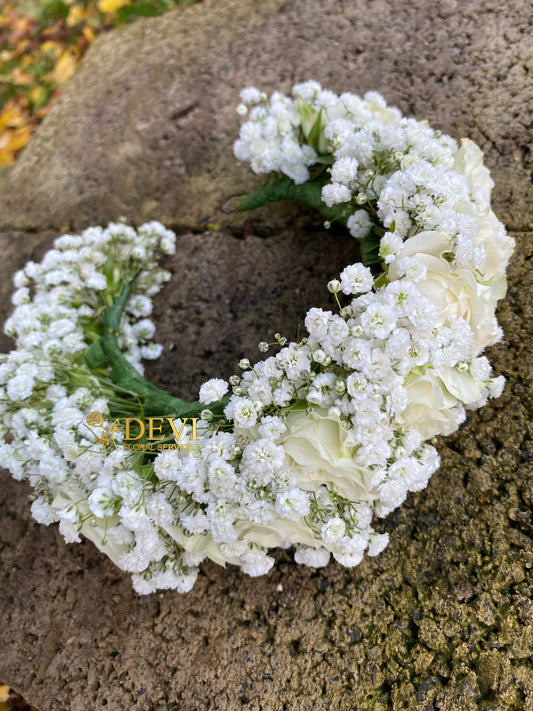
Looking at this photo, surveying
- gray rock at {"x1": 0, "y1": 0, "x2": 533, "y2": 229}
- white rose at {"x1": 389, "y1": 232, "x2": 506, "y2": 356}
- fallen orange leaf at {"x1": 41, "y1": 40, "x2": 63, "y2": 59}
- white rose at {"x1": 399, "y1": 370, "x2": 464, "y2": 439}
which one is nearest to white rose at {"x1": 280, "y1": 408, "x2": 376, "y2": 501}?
white rose at {"x1": 399, "y1": 370, "x2": 464, "y2": 439}

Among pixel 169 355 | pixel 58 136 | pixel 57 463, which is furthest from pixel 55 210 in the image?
pixel 57 463

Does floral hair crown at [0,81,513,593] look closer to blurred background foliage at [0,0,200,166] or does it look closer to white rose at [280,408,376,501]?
white rose at [280,408,376,501]

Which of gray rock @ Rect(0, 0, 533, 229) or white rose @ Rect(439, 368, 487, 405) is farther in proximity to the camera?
gray rock @ Rect(0, 0, 533, 229)

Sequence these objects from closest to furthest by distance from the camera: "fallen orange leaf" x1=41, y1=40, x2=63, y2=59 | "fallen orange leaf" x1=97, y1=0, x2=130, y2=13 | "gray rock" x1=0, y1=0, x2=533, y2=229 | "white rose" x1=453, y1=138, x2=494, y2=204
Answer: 1. "white rose" x1=453, y1=138, x2=494, y2=204
2. "gray rock" x1=0, y1=0, x2=533, y2=229
3. "fallen orange leaf" x1=97, y1=0, x2=130, y2=13
4. "fallen orange leaf" x1=41, y1=40, x2=63, y2=59

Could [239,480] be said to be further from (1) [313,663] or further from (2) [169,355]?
(2) [169,355]

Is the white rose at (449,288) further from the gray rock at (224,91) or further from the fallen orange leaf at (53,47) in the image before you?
the fallen orange leaf at (53,47)

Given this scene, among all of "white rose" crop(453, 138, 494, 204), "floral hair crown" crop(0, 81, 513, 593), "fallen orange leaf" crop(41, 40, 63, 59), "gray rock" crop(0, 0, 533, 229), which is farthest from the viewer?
"fallen orange leaf" crop(41, 40, 63, 59)
